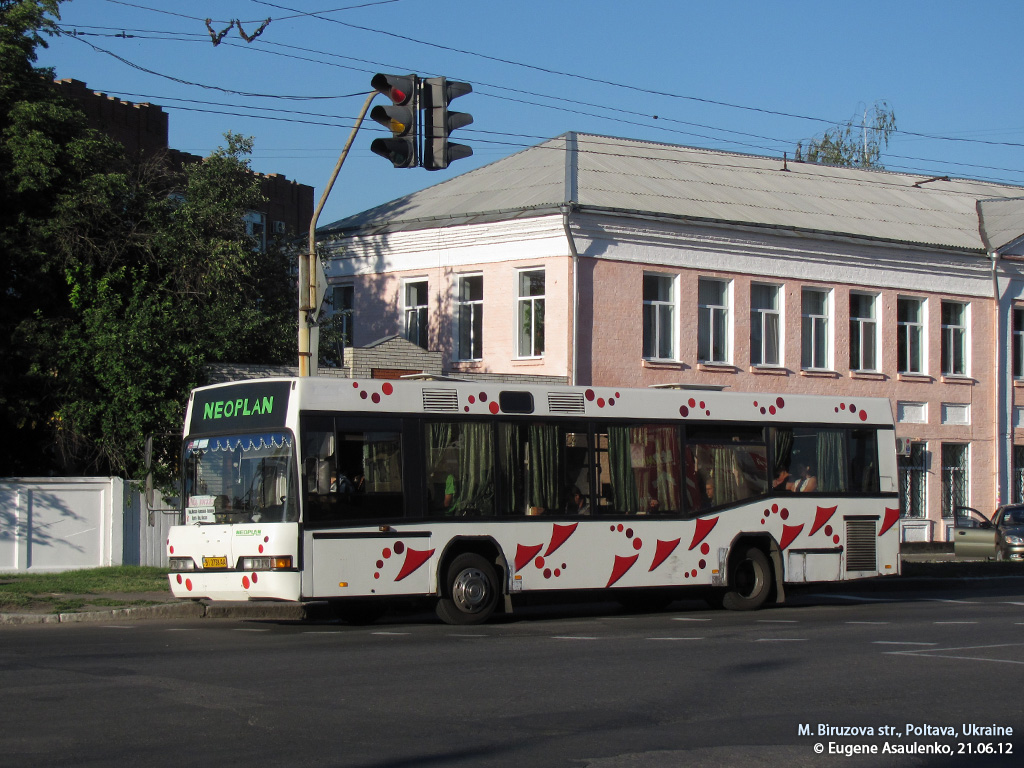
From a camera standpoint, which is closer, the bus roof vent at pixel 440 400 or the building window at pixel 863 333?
the bus roof vent at pixel 440 400

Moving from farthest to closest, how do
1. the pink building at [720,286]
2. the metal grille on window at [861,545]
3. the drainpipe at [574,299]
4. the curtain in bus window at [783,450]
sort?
the pink building at [720,286] < the drainpipe at [574,299] < the metal grille on window at [861,545] < the curtain in bus window at [783,450]

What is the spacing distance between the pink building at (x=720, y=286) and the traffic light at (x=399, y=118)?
1204cm

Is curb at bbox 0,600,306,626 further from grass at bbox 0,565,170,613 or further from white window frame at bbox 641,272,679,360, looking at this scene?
white window frame at bbox 641,272,679,360

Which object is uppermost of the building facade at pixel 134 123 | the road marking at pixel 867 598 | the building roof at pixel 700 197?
the building facade at pixel 134 123

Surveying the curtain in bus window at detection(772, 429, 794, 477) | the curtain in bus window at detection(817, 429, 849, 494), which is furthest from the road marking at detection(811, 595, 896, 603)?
the curtain in bus window at detection(772, 429, 794, 477)

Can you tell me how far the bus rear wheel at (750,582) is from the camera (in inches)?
674

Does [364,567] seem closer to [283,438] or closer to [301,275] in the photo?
[283,438]

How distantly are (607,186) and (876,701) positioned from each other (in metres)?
23.0

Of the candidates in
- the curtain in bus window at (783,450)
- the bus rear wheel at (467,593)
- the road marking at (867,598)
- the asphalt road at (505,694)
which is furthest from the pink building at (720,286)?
the asphalt road at (505,694)

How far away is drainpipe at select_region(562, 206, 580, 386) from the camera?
28078mm

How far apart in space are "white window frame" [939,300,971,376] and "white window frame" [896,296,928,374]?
0.86m

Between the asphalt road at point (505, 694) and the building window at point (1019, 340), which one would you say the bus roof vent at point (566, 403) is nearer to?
the asphalt road at point (505, 694)

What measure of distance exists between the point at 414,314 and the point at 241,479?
1792 centimetres

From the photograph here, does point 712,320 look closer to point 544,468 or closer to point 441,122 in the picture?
point 544,468
